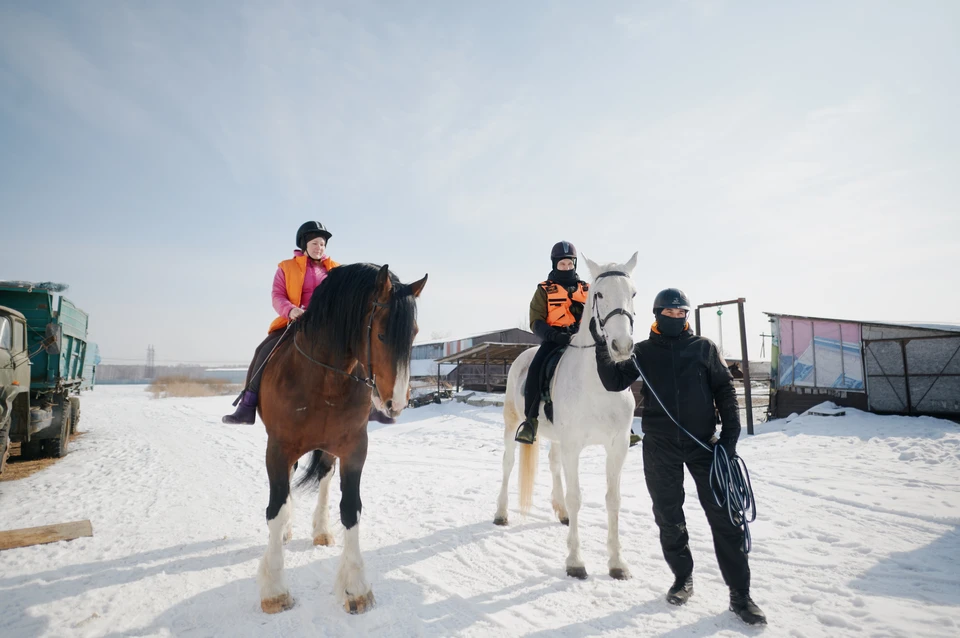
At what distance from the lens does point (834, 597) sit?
125 inches

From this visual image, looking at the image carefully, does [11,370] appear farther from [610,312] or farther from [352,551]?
[610,312]

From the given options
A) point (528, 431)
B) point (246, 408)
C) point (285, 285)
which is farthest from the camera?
point (528, 431)

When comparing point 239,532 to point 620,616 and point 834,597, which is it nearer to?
point 620,616

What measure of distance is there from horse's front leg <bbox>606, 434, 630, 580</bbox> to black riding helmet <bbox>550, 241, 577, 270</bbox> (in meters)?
2.06

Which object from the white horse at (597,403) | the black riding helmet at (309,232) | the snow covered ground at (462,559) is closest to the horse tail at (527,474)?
the snow covered ground at (462,559)

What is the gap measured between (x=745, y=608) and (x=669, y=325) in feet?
6.48

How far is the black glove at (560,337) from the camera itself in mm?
4562

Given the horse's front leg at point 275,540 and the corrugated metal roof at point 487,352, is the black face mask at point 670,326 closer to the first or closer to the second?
the horse's front leg at point 275,540

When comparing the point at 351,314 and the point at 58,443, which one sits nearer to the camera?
the point at 351,314

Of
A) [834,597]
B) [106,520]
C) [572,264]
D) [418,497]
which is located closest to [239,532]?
[106,520]

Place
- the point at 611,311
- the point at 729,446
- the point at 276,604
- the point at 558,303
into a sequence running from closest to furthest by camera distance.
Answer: the point at 276,604
the point at 729,446
the point at 611,311
the point at 558,303

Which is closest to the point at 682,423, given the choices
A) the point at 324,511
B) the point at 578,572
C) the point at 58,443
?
the point at 578,572

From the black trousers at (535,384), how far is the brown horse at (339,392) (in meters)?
1.82

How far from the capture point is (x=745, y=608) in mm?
2912
